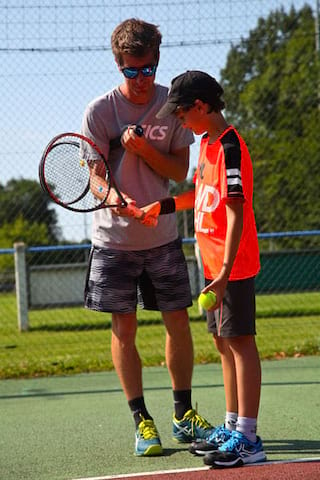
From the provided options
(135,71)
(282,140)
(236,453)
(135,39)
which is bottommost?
(236,453)

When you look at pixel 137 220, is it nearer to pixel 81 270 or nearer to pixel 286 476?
pixel 286 476

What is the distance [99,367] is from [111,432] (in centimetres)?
247

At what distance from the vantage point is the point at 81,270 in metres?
13.3

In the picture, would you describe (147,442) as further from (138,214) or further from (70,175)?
(70,175)

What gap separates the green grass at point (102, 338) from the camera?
7.11 m

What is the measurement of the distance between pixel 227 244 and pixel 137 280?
0.77 meters

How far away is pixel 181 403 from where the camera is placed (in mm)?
4258

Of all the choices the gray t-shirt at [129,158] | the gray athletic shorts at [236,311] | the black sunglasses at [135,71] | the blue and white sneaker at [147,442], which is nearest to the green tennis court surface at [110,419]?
the blue and white sneaker at [147,442]

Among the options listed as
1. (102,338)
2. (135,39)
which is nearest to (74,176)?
(135,39)

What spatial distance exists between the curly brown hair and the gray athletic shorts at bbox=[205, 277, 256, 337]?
3.59ft

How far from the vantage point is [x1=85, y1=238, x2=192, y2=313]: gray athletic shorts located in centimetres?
415

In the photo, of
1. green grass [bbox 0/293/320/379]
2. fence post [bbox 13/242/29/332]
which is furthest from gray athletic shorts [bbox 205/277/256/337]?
fence post [bbox 13/242/29/332]

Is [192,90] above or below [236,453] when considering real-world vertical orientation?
above

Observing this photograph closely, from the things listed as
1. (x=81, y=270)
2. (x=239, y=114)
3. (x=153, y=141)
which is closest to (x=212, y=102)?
(x=153, y=141)
